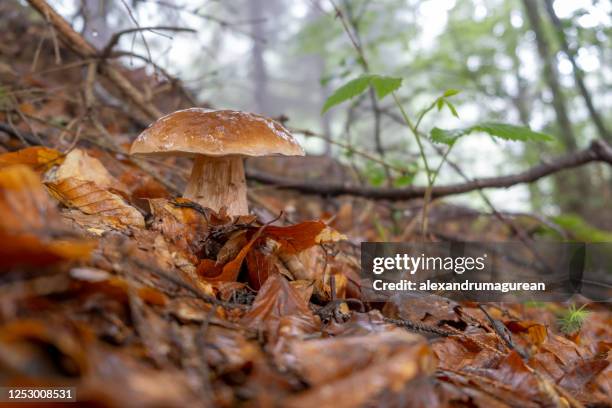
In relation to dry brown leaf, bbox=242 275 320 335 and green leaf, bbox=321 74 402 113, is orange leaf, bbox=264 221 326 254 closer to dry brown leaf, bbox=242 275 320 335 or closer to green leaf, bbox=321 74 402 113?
dry brown leaf, bbox=242 275 320 335

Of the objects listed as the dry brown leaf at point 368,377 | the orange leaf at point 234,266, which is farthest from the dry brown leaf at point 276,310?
the dry brown leaf at point 368,377

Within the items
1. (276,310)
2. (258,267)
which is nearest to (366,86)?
(258,267)

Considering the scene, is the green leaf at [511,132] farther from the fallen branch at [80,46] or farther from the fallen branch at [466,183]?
the fallen branch at [80,46]

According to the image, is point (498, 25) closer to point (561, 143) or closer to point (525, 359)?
point (561, 143)

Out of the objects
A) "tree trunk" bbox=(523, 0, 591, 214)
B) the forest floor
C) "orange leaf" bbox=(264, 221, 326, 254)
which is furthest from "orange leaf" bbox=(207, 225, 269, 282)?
"tree trunk" bbox=(523, 0, 591, 214)

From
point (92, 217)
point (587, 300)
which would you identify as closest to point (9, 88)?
point (92, 217)

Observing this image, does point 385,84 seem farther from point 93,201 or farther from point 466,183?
point 466,183
